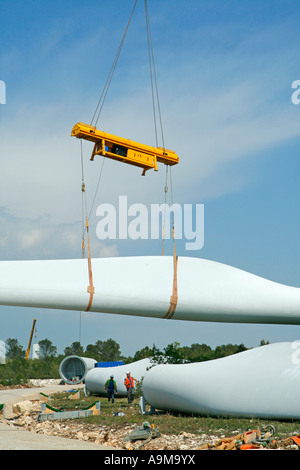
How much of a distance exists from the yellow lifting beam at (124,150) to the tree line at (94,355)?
324 inches

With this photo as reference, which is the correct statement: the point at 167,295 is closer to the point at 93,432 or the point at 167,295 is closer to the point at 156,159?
the point at 93,432

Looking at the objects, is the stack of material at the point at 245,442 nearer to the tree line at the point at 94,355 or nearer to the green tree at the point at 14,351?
the tree line at the point at 94,355

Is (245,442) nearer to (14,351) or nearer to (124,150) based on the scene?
(124,150)

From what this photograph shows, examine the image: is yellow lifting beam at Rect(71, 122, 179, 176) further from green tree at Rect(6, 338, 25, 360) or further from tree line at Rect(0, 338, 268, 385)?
green tree at Rect(6, 338, 25, 360)

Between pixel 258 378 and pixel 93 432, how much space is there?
15.2ft

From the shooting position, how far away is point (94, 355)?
63.4 meters

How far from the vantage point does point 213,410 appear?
1486 centimetres

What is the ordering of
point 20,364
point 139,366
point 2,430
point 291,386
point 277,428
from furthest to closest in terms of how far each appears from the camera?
point 20,364, point 139,366, point 2,430, point 291,386, point 277,428

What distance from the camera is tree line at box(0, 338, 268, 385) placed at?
22.7 metres

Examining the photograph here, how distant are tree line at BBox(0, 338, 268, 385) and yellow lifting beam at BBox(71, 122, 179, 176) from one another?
822 cm

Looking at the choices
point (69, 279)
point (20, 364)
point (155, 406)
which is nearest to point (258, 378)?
point (155, 406)

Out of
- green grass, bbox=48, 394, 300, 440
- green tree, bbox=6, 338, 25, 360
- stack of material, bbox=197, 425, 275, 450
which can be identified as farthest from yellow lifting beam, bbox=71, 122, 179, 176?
green tree, bbox=6, 338, 25, 360

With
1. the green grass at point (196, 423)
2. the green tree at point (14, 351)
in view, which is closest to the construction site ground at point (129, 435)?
the green grass at point (196, 423)

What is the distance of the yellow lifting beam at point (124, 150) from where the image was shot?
15.0 meters
